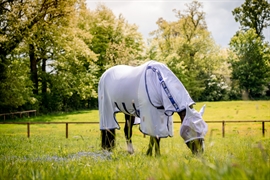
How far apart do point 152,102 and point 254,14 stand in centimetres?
3304

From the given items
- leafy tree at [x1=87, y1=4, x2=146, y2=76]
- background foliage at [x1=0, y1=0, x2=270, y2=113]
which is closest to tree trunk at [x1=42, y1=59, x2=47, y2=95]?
background foliage at [x1=0, y1=0, x2=270, y2=113]

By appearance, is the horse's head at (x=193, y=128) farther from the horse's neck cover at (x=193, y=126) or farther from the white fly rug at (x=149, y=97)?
the white fly rug at (x=149, y=97)

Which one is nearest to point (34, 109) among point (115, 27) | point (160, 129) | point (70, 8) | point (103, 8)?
point (70, 8)

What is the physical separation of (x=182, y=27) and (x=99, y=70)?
1372 centimetres

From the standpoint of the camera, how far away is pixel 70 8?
2380 centimetres

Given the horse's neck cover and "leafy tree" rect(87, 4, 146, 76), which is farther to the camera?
"leafy tree" rect(87, 4, 146, 76)

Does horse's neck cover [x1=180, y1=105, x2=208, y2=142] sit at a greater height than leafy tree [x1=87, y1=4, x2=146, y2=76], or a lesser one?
lesser

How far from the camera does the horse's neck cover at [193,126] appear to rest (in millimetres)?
5195

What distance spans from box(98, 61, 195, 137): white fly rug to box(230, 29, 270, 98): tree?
29.1m

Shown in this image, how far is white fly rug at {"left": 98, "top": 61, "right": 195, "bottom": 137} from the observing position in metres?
5.85

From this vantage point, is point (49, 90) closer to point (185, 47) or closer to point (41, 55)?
point (41, 55)

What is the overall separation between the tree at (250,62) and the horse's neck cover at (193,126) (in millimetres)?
30564

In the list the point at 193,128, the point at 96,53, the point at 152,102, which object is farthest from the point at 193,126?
the point at 96,53

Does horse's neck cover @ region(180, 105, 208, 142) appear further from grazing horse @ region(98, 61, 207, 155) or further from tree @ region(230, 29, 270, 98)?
tree @ region(230, 29, 270, 98)
